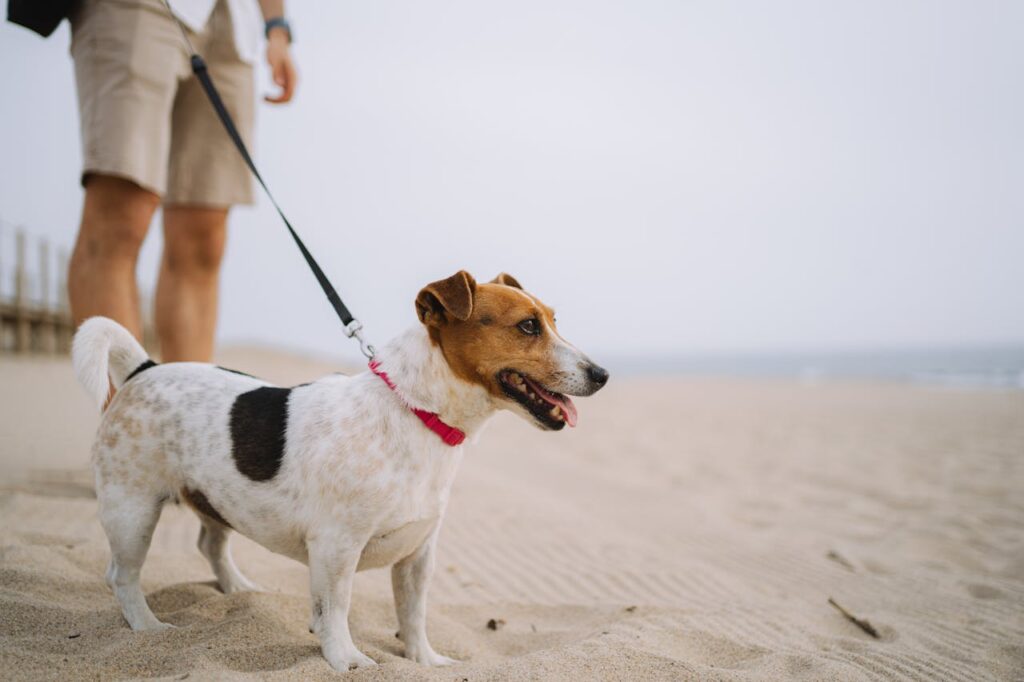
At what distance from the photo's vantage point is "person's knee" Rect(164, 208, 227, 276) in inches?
159

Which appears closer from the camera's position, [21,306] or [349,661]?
[349,661]

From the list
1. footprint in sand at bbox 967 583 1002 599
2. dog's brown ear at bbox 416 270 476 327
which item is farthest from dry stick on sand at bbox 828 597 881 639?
dog's brown ear at bbox 416 270 476 327

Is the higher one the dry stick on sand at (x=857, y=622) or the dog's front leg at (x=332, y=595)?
the dog's front leg at (x=332, y=595)

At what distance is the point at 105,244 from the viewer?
3498 mm

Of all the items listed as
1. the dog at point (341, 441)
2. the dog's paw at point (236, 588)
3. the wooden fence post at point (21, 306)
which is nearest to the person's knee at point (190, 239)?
the dog at point (341, 441)

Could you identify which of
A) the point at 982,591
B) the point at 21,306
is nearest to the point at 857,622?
the point at 982,591

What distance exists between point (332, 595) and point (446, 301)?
1.16 metres

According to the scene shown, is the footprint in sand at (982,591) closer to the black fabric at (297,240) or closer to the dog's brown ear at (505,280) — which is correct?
the dog's brown ear at (505,280)

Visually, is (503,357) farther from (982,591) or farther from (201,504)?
(982,591)

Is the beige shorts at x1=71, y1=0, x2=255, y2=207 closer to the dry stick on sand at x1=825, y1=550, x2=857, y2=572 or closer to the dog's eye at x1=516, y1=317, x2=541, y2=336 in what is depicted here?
the dog's eye at x1=516, y1=317, x2=541, y2=336

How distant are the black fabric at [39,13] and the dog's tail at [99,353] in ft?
5.19

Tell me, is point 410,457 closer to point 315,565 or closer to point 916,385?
point 315,565

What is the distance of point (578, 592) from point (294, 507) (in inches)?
77.4

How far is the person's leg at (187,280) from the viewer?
13.1 feet
